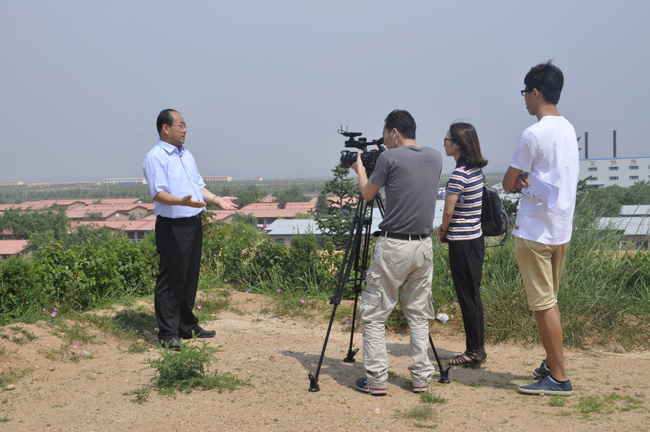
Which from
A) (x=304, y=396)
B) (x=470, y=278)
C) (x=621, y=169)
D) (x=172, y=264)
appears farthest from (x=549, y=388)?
(x=621, y=169)

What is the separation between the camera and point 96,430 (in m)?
2.67

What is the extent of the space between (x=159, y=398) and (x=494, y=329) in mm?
3059

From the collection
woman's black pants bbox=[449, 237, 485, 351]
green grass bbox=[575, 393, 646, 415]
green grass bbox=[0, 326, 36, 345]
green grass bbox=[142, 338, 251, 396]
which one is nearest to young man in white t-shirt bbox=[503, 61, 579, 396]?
green grass bbox=[575, 393, 646, 415]

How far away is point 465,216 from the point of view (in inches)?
143

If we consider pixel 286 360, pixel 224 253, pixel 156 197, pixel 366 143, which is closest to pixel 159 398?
pixel 286 360

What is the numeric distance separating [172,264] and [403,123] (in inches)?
92.4

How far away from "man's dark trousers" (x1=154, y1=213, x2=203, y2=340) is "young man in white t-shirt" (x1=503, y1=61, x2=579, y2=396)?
2648 mm

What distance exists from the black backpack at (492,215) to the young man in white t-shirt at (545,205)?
0.53 m

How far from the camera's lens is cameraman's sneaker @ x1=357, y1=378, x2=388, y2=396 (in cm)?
316

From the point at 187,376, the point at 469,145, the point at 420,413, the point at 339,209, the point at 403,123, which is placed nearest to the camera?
the point at 420,413

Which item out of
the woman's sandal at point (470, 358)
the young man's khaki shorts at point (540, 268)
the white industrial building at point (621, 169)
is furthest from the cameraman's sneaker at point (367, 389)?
the white industrial building at point (621, 169)

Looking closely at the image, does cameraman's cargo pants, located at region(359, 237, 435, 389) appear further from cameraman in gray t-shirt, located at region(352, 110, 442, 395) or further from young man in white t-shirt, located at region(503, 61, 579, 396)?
young man in white t-shirt, located at region(503, 61, 579, 396)

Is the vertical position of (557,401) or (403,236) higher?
(403,236)

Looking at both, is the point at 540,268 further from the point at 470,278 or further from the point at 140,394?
the point at 140,394
